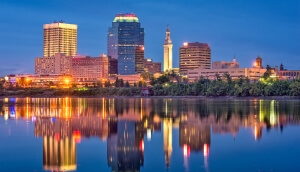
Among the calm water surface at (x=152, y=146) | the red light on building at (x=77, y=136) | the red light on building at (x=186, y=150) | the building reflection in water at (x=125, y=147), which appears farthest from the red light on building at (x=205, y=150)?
the red light on building at (x=77, y=136)

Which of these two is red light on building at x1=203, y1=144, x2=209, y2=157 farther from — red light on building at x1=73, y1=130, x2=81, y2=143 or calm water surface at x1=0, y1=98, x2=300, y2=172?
red light on building at x1=73, y1=130, x2=81, y2=143

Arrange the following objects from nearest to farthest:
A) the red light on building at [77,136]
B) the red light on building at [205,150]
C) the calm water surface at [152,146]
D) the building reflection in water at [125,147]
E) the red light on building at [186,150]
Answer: the calm water surface at [152,146] < the building reflection in water at [125,147] < the red light on building at [186,150] < the red light on building at [205,150] < the red light on building at [77,136]

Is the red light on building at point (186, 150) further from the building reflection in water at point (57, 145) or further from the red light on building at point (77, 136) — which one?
the red light on building at point (77, 136)

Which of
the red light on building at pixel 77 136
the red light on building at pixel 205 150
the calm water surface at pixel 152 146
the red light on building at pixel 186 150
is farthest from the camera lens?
the red light on building at pixel 77 136

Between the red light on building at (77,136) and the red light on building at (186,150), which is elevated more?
the red light on building at (77,136)

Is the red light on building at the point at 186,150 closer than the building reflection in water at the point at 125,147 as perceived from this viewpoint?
No

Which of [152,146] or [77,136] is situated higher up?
[77,136]

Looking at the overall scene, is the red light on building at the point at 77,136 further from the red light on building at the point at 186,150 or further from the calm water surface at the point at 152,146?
the red light on building at the point at 186,150

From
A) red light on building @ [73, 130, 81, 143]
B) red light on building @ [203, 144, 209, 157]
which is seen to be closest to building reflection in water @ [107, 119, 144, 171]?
red light on building @ [73, 130, 81, 143]

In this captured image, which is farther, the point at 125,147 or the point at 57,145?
the point at 57,145

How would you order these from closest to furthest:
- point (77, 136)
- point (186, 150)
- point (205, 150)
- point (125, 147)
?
point (186, 150), point (205, 150), point (125, 147), point (77, 136)

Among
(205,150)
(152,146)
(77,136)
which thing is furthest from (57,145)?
(205,150)

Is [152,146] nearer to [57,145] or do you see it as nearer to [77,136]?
[57,145]

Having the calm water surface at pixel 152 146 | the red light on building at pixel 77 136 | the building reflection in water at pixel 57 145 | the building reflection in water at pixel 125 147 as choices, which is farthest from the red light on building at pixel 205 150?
the red light on building at pixel 77 136
